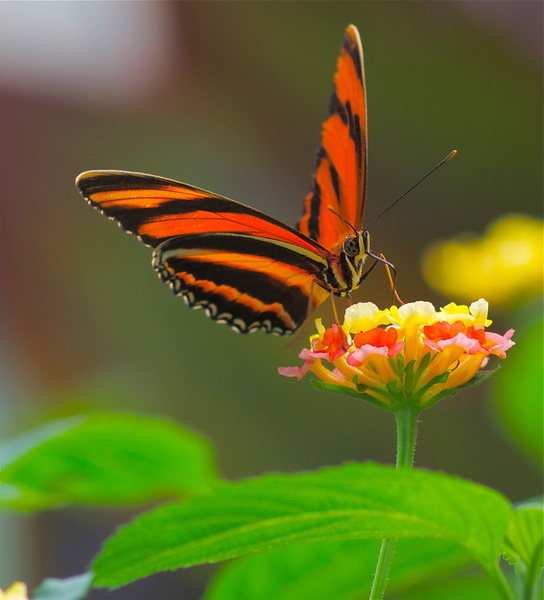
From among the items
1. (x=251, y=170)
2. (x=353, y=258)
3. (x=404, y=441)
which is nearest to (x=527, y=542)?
(x=404, y=441)

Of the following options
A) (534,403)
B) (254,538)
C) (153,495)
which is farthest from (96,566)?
(534,403)

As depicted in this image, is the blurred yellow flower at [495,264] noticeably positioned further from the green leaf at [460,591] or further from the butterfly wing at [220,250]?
the green leaf at [460,591]

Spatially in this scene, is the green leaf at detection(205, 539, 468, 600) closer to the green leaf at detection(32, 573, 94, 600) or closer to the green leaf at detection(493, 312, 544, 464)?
the green leaf at detection(32, 573, 94, 600)

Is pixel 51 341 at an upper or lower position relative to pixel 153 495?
upper

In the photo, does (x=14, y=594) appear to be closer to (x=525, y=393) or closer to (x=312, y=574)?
(x=312, y=574)

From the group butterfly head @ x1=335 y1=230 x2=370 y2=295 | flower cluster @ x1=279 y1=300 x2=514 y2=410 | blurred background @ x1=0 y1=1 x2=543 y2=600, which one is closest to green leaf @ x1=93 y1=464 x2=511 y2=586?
flower cluster @ x1=279 y1=300 x2=514 y2=410

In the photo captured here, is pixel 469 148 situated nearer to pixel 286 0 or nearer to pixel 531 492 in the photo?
pixel 286 0
